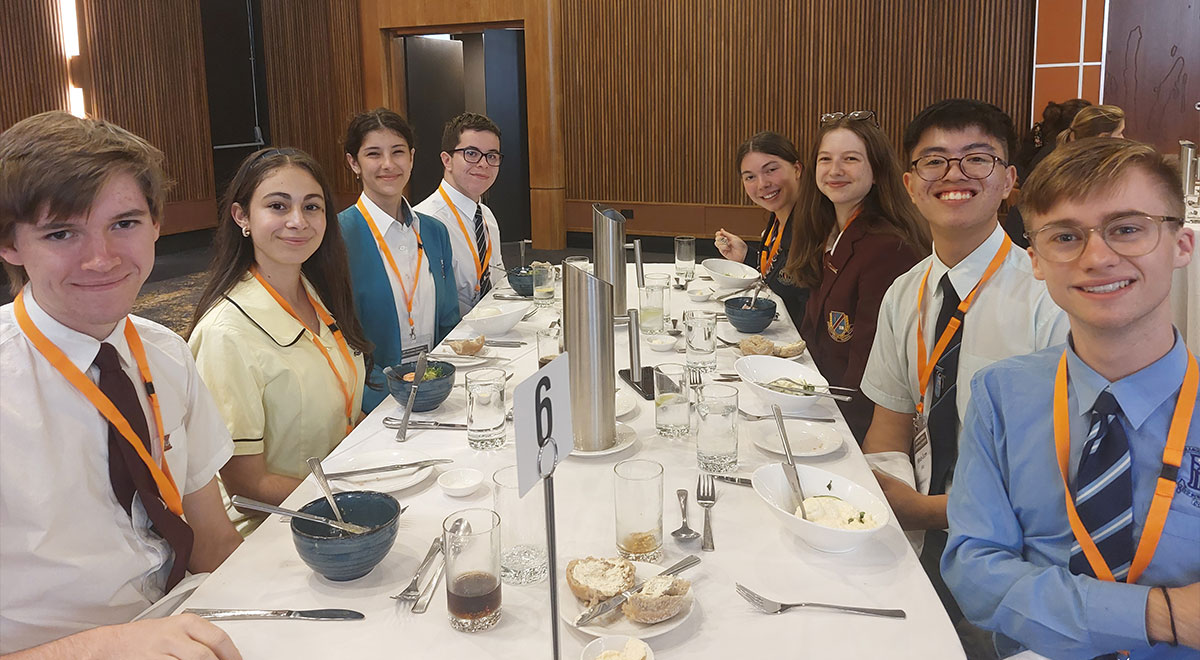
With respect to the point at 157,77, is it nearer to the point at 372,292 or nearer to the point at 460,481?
the point at 372,292

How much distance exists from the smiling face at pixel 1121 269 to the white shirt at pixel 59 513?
5.59ft

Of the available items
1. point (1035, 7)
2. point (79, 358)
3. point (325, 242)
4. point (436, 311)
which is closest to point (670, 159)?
point (1035, 7)

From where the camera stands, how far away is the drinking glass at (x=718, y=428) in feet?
5.83

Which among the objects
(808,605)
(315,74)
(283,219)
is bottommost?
(808,605)

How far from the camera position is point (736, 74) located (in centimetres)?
873

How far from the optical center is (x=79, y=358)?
151 centimetres

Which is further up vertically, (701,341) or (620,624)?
(701,341)

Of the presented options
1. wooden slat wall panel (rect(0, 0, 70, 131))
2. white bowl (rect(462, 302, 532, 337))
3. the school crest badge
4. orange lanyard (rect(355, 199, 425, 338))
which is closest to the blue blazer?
orange lanyard (rect(355, 199, 425, 338))

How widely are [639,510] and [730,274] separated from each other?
2954 mm

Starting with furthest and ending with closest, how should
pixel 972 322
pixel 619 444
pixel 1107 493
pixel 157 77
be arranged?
pixel 157 77, pixel 972 322, pixel 619 444, pixel 1107 493

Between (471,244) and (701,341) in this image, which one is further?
(471,244)

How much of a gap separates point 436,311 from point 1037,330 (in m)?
2.52

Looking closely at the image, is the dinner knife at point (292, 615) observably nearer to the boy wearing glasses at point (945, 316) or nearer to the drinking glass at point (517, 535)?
the drinking glass at point (517, 535)

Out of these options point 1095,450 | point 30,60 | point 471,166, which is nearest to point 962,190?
point 1095,450
